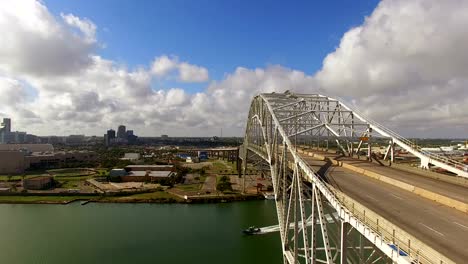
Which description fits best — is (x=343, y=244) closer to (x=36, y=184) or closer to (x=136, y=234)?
(x=136, y=234)

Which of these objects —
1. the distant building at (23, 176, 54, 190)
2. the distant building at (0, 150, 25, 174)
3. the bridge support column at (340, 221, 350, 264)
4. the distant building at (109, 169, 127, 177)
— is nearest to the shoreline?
the distant building at (23, 176, 54, 190)

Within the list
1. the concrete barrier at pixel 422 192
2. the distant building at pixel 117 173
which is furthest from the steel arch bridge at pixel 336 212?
the distant building at pixel 117 173

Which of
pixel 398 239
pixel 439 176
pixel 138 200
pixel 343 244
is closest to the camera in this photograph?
pixel 398 239

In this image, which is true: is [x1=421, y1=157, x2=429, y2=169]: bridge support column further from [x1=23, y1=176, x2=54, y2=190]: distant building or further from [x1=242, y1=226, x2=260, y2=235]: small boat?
[x1=23, y1=176, x2=54, y2=190]: distant building

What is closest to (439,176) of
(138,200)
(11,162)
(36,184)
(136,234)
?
(136,234)

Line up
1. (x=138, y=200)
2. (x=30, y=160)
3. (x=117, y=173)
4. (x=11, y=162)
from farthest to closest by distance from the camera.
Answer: (x=30, y=160)
(x=11, y=162)
(x=117, y=173)
(x=138, y=200)

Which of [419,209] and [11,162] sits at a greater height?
[419,209]

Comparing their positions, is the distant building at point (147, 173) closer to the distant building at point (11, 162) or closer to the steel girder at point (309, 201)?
the steel girder at point (309, 201)
